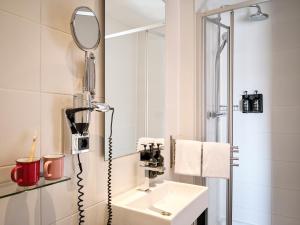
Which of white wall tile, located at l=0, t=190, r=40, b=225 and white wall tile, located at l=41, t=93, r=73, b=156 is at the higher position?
white wall tile, located at l=41, t=93, r=73, b=156

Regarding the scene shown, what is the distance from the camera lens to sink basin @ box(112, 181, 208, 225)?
1.02 metres

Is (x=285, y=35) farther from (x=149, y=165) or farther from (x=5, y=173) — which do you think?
(x=5, y=173)

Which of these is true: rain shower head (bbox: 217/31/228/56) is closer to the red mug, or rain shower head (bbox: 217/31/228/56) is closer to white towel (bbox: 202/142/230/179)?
white towel (bbox: 202/142/230/179)

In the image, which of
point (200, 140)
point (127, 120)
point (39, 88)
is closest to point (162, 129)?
point (200, 140)

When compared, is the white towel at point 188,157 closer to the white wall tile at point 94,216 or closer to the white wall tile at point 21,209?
the white wall tile at point 94,216

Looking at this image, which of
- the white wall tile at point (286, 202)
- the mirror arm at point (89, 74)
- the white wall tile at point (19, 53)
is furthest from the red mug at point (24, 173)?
the white wall tile at point (286, 202)

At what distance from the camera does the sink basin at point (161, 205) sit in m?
1.02

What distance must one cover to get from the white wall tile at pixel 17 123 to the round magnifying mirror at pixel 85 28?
29cm

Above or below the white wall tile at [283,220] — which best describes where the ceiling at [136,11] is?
above

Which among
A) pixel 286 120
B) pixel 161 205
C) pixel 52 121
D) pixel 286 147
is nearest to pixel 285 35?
pixel 286 120

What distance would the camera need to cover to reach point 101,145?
1084 millimetres

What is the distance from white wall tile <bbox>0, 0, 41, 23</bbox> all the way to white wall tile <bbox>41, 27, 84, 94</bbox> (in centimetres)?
5

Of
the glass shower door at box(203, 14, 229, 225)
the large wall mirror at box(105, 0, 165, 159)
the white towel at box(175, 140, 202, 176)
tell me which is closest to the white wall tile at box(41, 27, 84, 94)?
the large wall mirror at box(105, 0, 165, 159)

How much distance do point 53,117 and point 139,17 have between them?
879 millimetres
